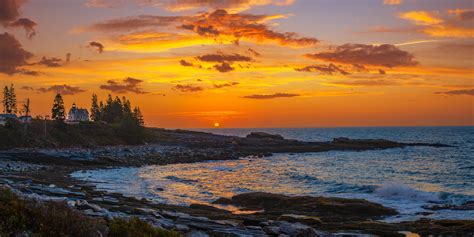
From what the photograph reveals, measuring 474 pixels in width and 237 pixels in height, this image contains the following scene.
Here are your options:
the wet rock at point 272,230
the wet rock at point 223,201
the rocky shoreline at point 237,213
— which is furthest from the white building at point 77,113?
the wet rock at point 272,230

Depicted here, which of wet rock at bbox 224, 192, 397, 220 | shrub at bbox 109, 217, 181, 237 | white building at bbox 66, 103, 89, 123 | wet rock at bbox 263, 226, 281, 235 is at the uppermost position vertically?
white building at bbox 66, 103, 89, 123

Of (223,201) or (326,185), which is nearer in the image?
(223,201)

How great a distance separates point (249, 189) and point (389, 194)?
39.8 ft

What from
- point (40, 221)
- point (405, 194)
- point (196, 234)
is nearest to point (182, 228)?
point (196, 234)

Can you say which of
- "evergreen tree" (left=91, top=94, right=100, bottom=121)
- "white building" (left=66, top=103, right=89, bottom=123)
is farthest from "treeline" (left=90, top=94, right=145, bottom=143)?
"white building" (left=66, top=103, right=89, bottom=123)

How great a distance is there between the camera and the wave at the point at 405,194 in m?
33.7

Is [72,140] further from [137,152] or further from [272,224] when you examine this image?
[272,224]

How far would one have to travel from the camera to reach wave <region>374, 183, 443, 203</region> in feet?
111

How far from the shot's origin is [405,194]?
3519 cm

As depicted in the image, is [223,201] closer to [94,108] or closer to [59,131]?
[59,131]

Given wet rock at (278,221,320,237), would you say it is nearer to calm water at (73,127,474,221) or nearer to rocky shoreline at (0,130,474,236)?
rocky shoreline at (0,130,474,236)

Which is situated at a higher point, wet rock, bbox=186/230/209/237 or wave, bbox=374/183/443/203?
wet rock, bbox=186/230/209/237

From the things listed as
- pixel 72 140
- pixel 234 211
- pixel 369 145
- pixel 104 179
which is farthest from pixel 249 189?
pixel 369 145

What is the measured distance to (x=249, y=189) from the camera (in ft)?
130
